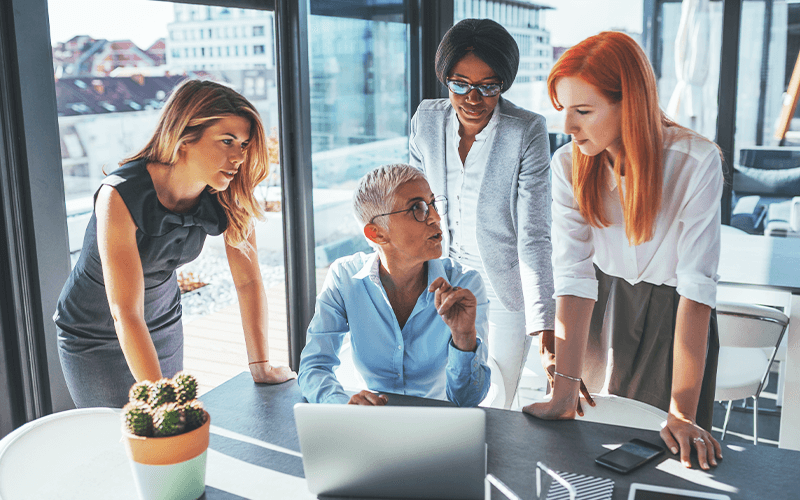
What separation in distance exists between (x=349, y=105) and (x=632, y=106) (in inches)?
84.6

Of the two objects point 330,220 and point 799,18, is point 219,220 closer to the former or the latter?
point 330,220

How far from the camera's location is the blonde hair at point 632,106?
57.2 inches

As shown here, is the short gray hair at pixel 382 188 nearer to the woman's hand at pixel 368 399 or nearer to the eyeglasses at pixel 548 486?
the woman's hand at pixel 368 399

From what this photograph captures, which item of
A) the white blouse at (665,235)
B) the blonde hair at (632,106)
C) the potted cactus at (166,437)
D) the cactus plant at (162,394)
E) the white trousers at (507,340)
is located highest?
the blonde hair at (632,106)

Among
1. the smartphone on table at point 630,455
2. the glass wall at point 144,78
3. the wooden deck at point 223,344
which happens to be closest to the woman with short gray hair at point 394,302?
the glass wall at point 144,78

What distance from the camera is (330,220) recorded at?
3.38 meters

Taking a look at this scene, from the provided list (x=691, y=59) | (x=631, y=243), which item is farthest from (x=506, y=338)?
(x=691, y=59)

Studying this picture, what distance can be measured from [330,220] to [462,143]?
1.25 meters

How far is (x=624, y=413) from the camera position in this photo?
62.7 inches

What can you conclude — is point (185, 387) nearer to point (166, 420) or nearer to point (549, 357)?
point (166, 420)

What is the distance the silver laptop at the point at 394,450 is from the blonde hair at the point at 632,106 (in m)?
0.72

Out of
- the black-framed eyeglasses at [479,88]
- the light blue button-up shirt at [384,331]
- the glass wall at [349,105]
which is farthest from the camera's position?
the glass wall at [349,105]

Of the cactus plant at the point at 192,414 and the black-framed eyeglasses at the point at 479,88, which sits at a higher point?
the black-framed eyeglasses at the point at 479,88

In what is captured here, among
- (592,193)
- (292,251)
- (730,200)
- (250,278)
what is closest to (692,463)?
(592,193)
